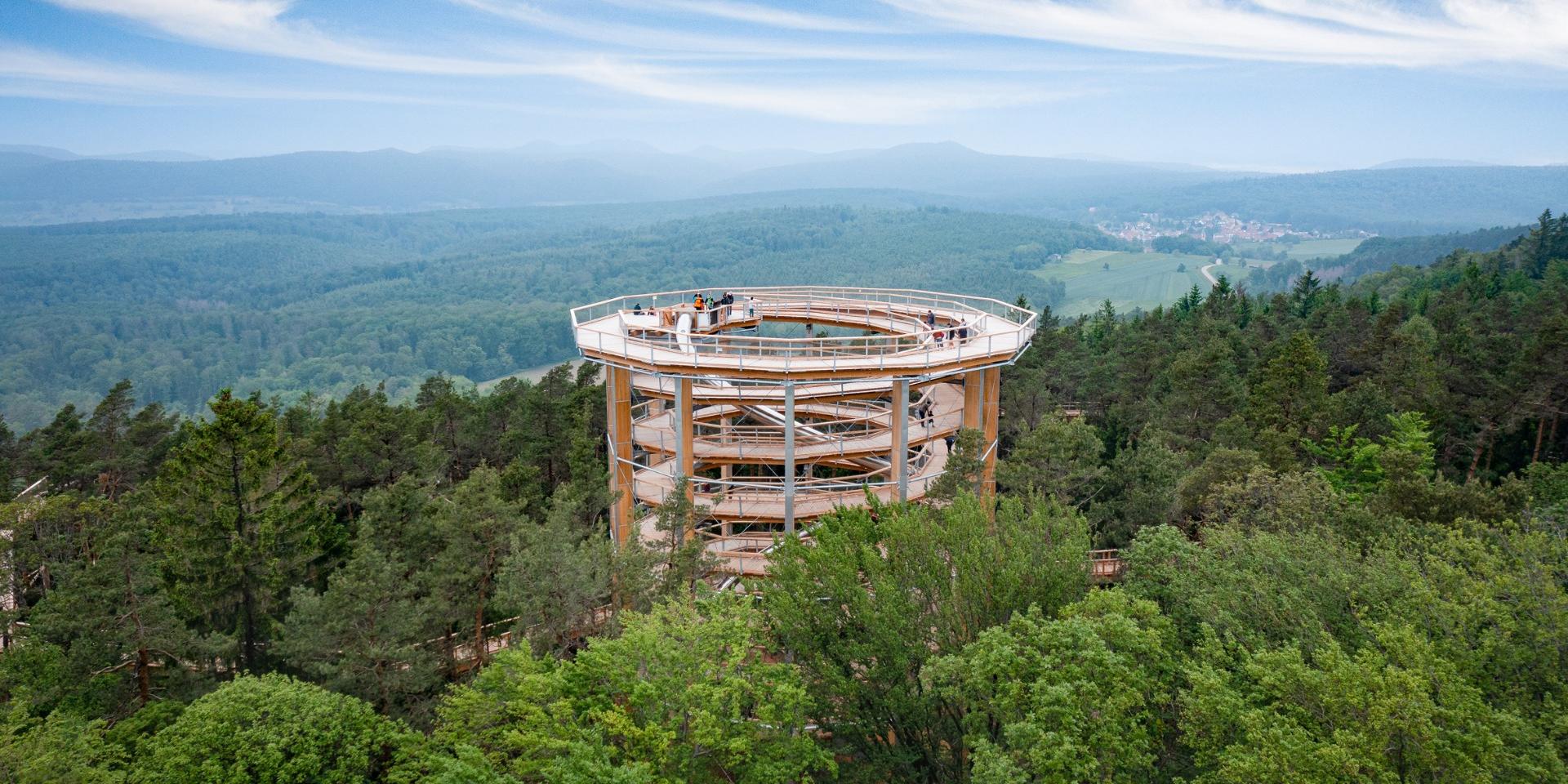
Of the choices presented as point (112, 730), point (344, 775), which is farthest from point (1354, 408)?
point (112, 730)

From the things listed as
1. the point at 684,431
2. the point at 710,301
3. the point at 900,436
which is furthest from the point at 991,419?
the point at 710,301

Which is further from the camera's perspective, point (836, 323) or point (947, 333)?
point (836, 323)

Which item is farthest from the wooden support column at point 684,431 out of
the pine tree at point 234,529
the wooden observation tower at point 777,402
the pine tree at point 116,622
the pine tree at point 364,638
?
the pine tree at point 116,622

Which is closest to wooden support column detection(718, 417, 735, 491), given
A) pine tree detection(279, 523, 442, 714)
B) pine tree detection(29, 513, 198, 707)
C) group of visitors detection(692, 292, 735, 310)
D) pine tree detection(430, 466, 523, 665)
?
group of visitors detection(692, 292, 735, 310)

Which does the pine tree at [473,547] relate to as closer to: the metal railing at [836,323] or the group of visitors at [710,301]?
the metal railing at [836,323]

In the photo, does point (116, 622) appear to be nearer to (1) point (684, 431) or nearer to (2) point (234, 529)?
(2) point (234, 529)

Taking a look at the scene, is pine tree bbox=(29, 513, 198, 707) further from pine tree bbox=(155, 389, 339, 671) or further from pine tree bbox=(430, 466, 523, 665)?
pine tree bbox=(430, 466, 523, 665)

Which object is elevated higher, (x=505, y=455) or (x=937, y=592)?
(x=937, y=592)

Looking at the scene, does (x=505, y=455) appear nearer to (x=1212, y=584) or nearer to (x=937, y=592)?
(x=937, y=592)
